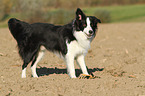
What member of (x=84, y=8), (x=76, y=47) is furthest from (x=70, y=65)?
(x=84, y=8)

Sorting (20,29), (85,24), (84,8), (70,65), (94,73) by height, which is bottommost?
(94,73)

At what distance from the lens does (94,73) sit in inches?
305

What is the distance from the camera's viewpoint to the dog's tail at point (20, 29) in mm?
7000

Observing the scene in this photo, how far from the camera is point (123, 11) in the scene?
150 feet

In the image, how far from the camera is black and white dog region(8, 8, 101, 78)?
6707 millimetres

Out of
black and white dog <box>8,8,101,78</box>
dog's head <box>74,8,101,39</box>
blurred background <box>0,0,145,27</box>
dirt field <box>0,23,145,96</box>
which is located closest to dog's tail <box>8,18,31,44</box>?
black and white dog <box>8,8,101,78</box>

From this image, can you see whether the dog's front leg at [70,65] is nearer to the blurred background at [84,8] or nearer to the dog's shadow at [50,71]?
the dog's shadow at [50,71]

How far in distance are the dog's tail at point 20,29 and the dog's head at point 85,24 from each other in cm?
142

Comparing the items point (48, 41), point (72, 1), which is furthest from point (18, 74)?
point (72, 1)

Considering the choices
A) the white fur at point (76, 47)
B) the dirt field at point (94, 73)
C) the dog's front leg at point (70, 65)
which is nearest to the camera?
the dirt field at point (94, 73)

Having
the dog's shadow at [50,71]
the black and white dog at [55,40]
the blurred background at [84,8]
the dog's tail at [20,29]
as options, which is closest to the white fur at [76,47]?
the black and white dog at [55,40]

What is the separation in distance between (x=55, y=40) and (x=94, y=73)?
1702mm

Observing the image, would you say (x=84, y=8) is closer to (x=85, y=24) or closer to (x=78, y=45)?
(x=78, y=45)

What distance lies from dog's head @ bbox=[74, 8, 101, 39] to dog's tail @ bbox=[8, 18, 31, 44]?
142 centimetres
